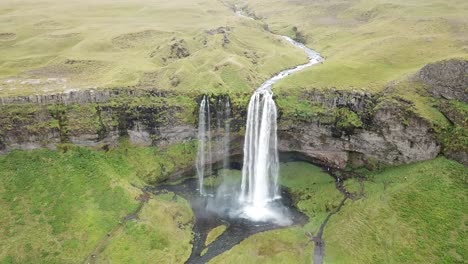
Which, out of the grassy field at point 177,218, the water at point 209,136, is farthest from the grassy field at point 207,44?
the grassy field at point 177,218

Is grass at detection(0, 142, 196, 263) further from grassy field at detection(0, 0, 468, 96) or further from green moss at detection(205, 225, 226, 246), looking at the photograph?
grassy field at detection(0, 0, 468, 96)

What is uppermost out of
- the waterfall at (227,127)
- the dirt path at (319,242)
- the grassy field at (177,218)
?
the waterfall at (227,127)

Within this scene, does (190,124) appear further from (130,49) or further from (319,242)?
(130,49)

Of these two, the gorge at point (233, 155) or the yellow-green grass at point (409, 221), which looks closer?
the yellow-green grass at point (409, 221)

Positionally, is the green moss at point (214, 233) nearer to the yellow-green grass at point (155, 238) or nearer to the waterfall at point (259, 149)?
the yellow-green grass at point (155, 238)

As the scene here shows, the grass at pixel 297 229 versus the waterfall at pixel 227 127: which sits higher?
the waterfall at pixel 227 127

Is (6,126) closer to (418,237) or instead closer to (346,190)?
(346,190)

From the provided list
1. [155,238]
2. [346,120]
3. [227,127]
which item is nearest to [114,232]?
[155,238]
